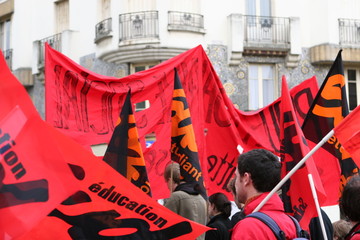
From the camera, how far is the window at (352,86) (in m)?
21.4

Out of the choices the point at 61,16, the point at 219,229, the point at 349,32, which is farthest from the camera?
the point at 61,16

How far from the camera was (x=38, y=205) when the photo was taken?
3254 mm

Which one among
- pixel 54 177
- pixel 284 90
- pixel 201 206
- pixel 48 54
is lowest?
pixel 201 206

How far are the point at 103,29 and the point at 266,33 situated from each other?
479 cm

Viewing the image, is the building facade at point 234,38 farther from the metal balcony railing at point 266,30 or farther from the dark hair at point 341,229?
the dark hair at point 341,229

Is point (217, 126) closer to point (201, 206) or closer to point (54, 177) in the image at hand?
point (201, 206)

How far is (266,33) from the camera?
2075 cm

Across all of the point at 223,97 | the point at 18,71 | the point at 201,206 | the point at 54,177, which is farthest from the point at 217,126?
the point at 18,71

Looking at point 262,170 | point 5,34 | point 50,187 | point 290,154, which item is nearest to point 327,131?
point 290,154

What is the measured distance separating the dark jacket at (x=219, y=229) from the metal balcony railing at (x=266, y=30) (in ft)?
47.4

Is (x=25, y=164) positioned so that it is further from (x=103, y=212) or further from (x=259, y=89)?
(x=259, y=89)

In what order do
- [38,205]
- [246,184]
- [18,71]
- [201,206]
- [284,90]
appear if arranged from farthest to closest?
[18,71] < [201,206] < [284,90] < [246,184] < [38,205]

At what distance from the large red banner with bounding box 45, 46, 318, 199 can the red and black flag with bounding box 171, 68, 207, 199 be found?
682 millimetres

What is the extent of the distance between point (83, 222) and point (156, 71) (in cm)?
515
